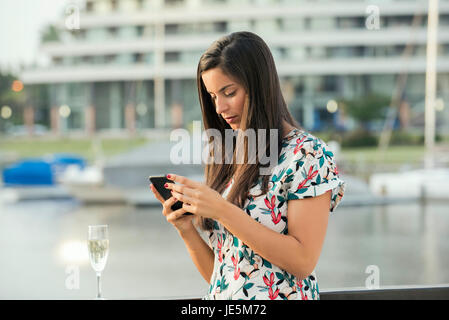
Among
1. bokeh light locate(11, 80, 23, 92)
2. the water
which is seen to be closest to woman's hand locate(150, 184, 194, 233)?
the water

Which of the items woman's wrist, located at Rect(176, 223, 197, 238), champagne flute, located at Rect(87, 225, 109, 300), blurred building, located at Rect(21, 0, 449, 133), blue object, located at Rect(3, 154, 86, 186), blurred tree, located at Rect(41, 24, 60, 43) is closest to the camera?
woman's wrist, located at Rect(176, 223, 197, 238)

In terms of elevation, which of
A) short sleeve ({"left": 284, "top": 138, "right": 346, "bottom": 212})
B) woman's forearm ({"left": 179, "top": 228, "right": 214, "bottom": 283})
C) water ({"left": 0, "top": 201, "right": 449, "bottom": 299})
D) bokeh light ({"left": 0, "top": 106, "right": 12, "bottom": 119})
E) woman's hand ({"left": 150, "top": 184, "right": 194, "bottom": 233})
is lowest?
water ({"left": 0, "top": 201, "right": 449, "bottom": 299})

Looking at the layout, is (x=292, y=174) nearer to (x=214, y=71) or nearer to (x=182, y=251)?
(x=214, y=71)

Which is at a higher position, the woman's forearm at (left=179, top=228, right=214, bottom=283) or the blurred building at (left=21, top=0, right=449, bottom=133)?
the blurred building at (left=21, top=0, right=449, bottom=133)

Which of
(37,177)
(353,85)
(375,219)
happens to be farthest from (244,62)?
(353,85)

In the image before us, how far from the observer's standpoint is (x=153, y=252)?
20.8ft

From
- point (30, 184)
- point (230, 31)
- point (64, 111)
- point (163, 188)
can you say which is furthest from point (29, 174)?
point (64, 111)

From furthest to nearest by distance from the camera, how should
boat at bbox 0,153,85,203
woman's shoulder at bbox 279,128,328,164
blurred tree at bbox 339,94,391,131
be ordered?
blurred tree at bbox 339,94,391,131
boat at bbox 0,153,85,203
woman's shoulder at bbox 279,128,328,164

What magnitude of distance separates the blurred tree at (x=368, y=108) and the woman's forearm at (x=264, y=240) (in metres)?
31.6

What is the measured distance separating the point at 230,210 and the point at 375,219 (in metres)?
7.16

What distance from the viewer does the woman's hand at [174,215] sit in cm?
142

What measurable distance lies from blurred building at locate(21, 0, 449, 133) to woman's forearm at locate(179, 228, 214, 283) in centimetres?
3225

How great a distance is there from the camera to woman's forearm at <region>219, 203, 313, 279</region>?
132cm

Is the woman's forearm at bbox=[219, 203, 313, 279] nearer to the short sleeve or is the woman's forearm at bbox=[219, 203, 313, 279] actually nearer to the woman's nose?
the short sleeve
